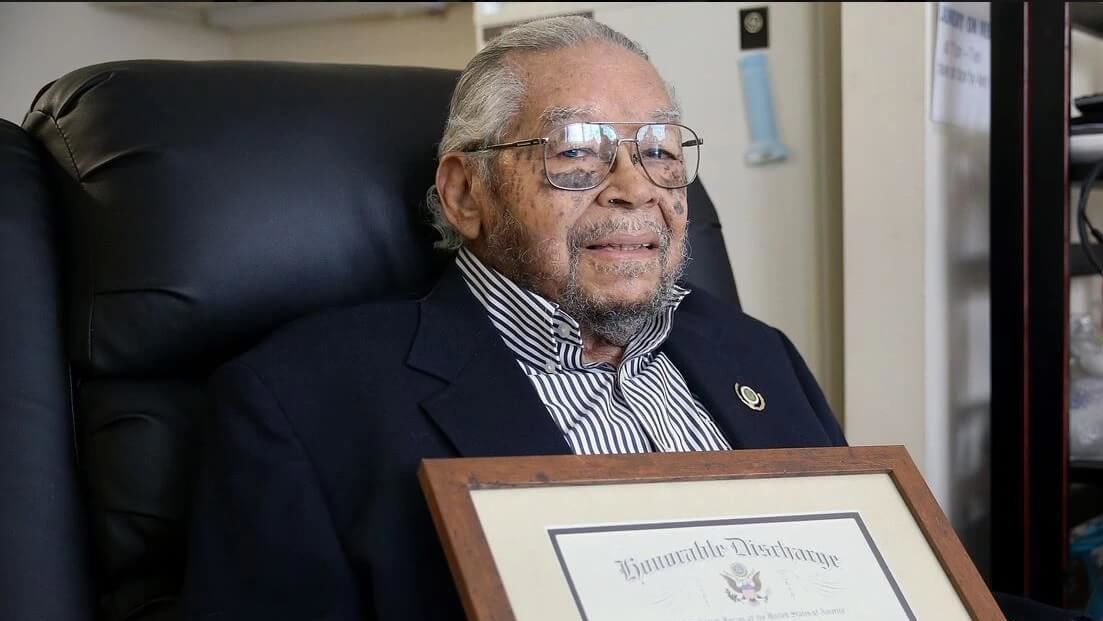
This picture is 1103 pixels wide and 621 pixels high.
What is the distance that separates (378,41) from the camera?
3.53 meters

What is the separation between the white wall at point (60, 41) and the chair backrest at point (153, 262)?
196cm

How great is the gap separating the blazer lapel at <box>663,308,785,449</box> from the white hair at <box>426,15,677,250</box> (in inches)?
11.9

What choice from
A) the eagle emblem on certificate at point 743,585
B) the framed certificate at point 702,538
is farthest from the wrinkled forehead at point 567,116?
the eagle emblem on certificate at point 743,585

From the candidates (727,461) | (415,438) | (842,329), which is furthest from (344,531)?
(842,329)

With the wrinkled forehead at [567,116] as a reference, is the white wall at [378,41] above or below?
above

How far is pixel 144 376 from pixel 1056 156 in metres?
1.36

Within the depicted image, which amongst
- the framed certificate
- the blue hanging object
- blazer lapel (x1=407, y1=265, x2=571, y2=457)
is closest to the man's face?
blazer lapel (x1=407, y1=265, x2=571, y2=457)

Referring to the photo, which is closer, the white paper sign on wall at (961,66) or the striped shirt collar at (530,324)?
the striped shirt collar at (530,324)

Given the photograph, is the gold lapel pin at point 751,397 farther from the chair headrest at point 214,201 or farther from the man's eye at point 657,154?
the chair headrest at point 214,201

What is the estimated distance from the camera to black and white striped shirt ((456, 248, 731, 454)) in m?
1.22

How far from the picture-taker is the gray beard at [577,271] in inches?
49.8

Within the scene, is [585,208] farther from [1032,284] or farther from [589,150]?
[1032,284]

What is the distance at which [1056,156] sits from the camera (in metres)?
1.78

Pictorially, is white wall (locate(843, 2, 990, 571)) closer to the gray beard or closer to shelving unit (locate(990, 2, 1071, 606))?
shelving unit (locate(990, 2, 1071, 606))
